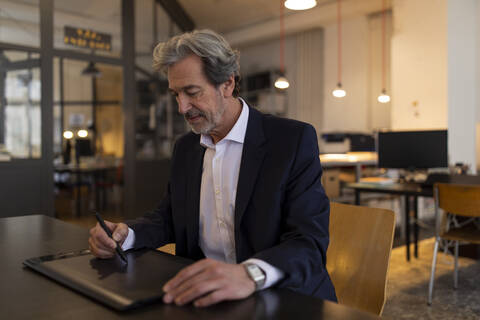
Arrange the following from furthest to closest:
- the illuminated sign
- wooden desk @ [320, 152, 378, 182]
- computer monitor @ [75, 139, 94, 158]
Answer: computer monitor @ [75, 139, 94, 158] → wooden desk @ [320, 152, 378, 182] → the illuminated sign

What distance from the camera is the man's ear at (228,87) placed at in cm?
137

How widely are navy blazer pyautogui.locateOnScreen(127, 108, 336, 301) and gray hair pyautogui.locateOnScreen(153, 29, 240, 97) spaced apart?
0.20 m

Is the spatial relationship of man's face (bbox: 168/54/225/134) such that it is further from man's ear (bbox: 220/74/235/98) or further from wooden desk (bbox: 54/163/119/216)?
wooden desk (bbox: 54/163/119/216)

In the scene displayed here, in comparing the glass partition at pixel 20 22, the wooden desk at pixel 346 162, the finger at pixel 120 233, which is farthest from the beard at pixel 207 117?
the glass partition at pixel 20 22

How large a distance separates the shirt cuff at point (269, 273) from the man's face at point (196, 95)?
57 centimetres

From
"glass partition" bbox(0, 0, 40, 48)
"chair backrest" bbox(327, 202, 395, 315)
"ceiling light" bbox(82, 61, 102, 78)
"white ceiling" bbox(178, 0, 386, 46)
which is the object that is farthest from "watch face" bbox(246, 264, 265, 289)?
"white ceiling" bbox(178, 0, 386, 46)

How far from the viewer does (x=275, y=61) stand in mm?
9773

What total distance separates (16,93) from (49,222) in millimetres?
3435

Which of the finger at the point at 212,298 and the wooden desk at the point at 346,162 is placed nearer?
the finger at the point at 212,298

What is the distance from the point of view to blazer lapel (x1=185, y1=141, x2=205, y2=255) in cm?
138

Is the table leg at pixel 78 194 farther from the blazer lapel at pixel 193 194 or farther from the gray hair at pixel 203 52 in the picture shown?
the gray hair at pixel 203 52

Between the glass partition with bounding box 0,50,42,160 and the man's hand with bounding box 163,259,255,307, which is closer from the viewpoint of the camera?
the man's hand with bounding box 163,259,255,307

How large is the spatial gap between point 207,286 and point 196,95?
2.32ft

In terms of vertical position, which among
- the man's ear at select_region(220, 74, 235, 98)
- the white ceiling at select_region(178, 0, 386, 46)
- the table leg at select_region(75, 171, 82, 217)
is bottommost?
the table leg at select_region(75, 171, 82, 217)
